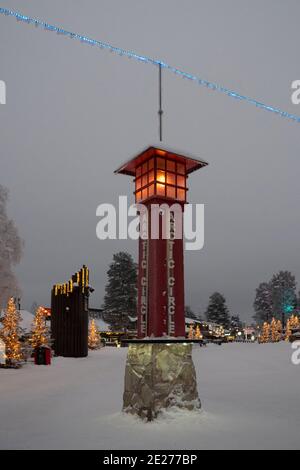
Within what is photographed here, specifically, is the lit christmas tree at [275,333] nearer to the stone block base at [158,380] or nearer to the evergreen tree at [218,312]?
the evergreen tree at [218,312]

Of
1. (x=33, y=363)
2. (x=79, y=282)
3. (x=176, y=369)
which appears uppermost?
(x=79, y=282)

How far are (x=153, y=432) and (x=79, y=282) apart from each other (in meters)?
27.7

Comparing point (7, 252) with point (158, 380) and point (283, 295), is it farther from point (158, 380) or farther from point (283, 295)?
point (283, 295)

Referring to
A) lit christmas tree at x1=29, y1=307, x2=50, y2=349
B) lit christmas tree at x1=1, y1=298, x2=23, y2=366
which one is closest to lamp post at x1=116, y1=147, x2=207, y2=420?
lit christmas tree at x1=1, y1=298, x2=23, y2=366

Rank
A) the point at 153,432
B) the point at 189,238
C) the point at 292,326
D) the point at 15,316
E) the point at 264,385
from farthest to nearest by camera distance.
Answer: the point at 292,326 → the point at 15,316 → the point at 264,385 → the point at 189,238 → the point at 153,432

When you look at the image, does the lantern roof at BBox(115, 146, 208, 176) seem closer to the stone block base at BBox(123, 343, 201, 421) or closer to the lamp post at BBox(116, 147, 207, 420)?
the lamp post at BBox(116, 147, 207, 420)

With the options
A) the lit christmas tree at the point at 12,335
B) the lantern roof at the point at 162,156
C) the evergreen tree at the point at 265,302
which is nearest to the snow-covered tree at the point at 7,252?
the lit christmas tree at the point at 12,335

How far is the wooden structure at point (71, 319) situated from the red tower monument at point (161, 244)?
23539 mm

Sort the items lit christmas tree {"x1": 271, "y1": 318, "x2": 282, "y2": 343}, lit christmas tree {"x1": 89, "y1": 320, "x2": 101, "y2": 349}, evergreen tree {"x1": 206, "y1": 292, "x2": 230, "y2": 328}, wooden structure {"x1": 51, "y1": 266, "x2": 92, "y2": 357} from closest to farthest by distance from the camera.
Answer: wooden structure {"x1": 51, "y1": 266, "x2": 92, "y2": 357}, lit christmas tree {"x1": 89, "y1": 320, "x2": 101, "y2": 349}, lit christmas tree {"x1": 271, "y1": 318, "x2": 282, "y2": 343}, evergreen tree {"x1": 206, "y1": 292, "x2": 230, "y2": 328}

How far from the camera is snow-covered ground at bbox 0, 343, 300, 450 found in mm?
9406

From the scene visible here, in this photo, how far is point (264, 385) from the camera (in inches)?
709
